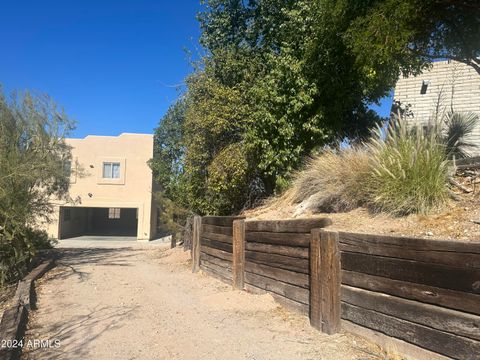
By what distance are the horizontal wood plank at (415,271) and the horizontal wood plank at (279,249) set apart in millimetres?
959

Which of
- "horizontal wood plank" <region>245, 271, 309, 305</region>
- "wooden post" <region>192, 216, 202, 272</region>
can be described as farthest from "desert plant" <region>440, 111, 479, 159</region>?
"wooden post" <region>192, 216, 202, 272</region>

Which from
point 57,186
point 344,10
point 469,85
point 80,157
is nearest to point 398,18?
point 344,10

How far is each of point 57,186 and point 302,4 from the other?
47.9ft

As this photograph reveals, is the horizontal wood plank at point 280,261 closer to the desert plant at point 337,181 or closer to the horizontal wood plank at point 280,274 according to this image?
the horizontal wood plank at point 280,274

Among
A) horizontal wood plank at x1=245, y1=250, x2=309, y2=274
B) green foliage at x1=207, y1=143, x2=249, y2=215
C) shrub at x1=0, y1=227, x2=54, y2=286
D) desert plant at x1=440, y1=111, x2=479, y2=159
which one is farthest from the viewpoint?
green foliage at x1=207, y1=143, x2=249, y2=215

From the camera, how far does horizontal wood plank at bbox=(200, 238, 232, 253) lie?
918cm

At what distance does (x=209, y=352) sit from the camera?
204 inches

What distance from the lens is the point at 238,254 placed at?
840 cm

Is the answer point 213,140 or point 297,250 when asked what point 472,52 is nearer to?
point 297,250

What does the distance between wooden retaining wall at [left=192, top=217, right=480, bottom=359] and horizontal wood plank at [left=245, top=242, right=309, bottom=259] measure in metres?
0.01

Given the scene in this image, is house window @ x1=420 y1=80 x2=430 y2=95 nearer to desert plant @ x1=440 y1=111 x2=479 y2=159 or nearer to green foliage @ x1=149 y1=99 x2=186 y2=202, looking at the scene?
desert plant @ x1=440 y1=111 x2=479 y2=159

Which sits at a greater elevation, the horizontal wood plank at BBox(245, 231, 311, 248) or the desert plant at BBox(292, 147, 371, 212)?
the desert plant at BBox(292, 147, 371, 212)

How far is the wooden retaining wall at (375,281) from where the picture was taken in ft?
12.4

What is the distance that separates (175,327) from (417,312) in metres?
3.38
